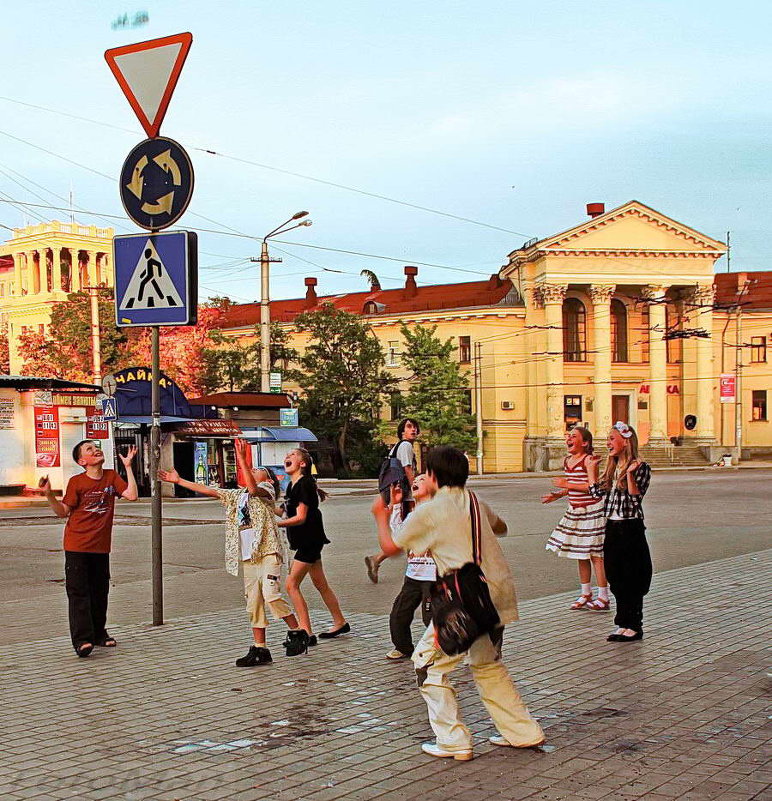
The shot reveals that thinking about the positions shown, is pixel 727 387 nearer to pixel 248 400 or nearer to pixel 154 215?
pixel 248 400

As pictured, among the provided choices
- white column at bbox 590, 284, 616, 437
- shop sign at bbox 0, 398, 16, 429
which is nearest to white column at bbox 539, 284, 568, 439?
white column at bbox 590, 284, 616, 437

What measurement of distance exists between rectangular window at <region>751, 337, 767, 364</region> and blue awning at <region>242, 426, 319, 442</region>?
4203cm

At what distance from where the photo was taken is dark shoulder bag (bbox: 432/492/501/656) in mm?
5555

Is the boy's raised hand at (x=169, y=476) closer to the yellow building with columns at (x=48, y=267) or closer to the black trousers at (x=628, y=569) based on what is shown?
the black trousers at (x=628, y=569)

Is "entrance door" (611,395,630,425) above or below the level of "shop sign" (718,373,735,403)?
below

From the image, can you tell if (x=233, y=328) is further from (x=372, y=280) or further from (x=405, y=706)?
(x=405, y=706)

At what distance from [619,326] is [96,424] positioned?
156 feet

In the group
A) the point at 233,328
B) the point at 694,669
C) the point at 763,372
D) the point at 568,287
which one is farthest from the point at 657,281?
the point at 694,669

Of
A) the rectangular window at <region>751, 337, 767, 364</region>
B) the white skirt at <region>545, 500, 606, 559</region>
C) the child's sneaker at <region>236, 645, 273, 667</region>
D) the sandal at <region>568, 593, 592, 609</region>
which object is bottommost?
the sandal at <region>568, 593, 592, 609</region>

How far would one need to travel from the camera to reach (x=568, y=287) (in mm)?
69625

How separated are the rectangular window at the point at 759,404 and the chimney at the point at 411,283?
23.6m

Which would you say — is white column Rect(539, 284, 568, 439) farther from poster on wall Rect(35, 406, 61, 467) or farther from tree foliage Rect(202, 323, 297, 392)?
poster on wall Rect(35, 406, 61, 467)

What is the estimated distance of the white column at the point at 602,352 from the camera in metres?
68.4

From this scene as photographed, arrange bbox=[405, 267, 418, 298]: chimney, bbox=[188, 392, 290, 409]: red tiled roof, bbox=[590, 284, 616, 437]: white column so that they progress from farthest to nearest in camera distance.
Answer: bbox=[405, 267, 418, 298]: chimney, bbox=[590, 284, 616, 437]: white column, bbox=[188, 392, 290, 409]: red tiled roof
